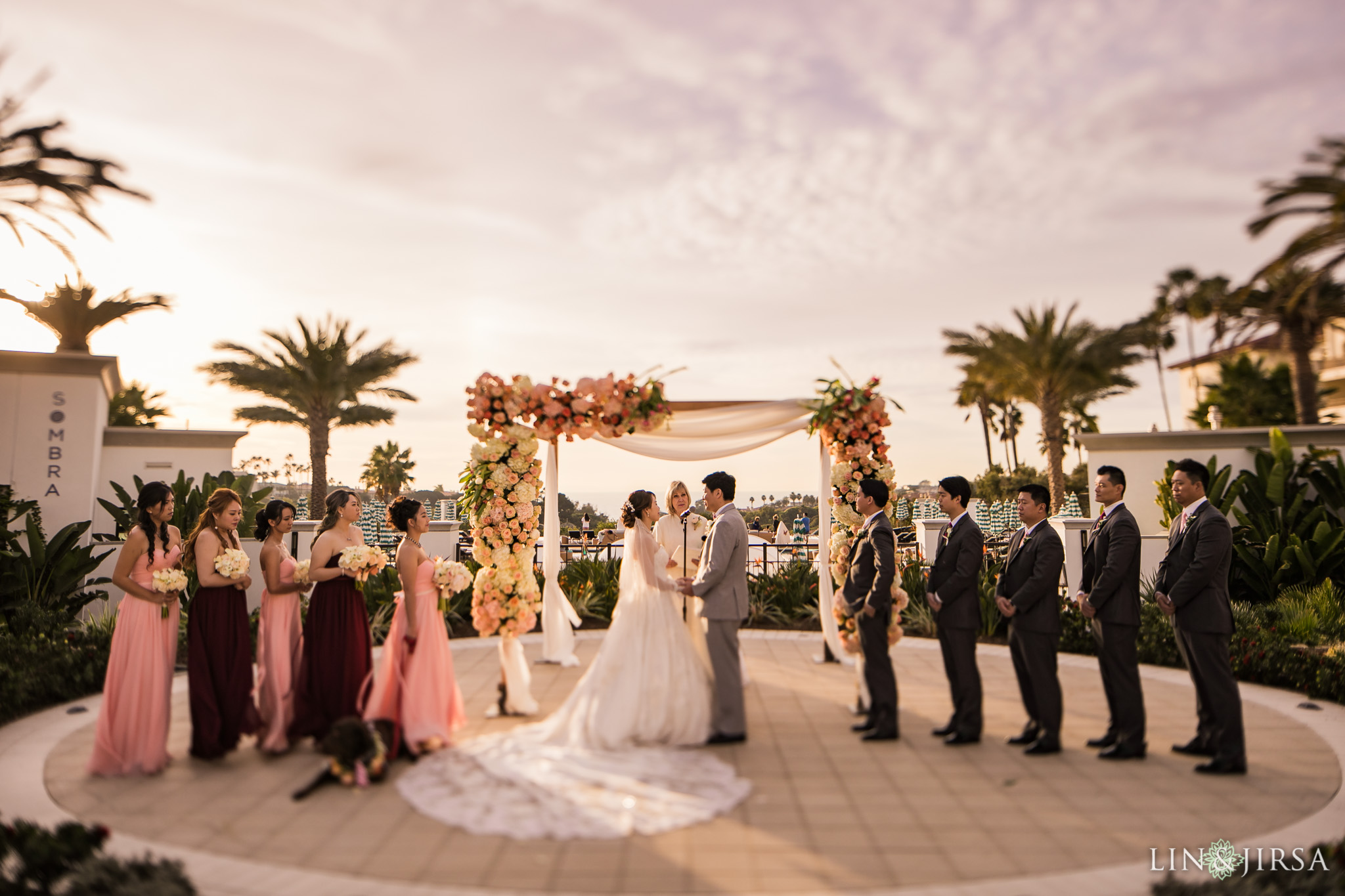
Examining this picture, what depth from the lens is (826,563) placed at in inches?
404

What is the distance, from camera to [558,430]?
8.48 meters

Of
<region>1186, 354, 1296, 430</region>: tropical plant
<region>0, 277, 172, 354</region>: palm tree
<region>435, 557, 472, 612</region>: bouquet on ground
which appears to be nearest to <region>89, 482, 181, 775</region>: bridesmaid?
<region>435, 557, 472, 612</region>: bouquet on ground

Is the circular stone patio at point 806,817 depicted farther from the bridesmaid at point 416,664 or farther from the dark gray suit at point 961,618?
the bridesmaid at point 416,664

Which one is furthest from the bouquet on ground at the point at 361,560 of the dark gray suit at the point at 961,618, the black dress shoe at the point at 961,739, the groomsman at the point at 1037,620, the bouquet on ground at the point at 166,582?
the groomsman at the point at 1037,620

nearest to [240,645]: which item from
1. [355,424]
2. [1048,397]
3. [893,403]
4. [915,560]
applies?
[893,403]

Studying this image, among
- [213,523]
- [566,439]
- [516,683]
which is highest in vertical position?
[566,439]

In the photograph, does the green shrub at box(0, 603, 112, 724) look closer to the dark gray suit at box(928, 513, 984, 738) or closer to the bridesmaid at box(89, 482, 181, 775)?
the bridesmaid at box(89, 482, 181, 775)

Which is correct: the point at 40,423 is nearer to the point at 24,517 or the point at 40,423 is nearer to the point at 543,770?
the point at 24,517

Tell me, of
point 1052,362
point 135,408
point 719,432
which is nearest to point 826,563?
point 719,432

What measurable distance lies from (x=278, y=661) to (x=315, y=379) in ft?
65.2

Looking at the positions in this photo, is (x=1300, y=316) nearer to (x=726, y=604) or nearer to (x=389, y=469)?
(x=726, y=604)

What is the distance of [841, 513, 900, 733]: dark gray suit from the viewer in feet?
22.7

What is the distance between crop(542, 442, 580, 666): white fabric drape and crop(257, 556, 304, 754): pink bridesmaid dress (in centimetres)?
315

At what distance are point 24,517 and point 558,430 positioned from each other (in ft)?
30.4
